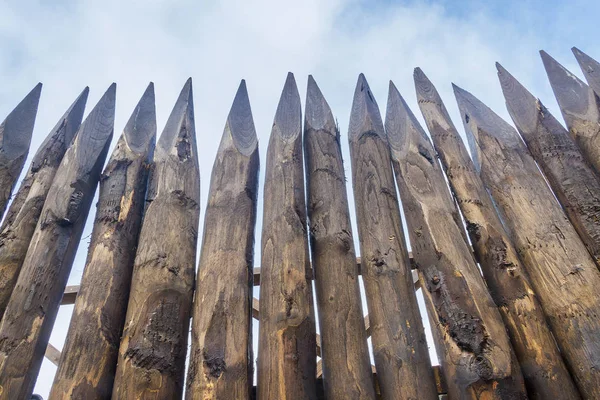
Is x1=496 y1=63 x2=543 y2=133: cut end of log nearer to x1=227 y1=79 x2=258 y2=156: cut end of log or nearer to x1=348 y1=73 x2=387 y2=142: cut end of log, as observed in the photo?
x1=348 y1=73 x2=387 y2=142: cut end of log

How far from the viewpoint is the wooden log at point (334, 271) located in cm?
242

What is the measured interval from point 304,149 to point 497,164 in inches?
57.1

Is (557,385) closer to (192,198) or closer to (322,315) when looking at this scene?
(322,315)

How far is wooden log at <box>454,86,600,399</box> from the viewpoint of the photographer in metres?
2.33

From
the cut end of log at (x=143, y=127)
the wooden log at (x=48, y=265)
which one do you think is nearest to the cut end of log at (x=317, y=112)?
the cut end of log at (x=143, y=127)

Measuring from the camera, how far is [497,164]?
10.9ft

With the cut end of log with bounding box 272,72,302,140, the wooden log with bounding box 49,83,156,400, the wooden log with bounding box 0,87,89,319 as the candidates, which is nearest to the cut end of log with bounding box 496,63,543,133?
the cut end of log with bounding box 272,72,302,140

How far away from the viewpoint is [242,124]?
3.96 m

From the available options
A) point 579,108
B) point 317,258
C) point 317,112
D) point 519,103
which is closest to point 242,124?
point 317,112

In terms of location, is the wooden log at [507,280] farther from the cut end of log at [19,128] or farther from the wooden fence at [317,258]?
the cut end of log at [19,128]

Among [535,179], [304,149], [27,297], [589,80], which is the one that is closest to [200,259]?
[27,297]

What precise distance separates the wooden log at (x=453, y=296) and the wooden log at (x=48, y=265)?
2.13 m

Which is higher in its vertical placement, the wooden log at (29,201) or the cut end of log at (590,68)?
the cut end of log at (590,68)

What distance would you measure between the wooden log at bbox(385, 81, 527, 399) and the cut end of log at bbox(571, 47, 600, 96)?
1.45 m
